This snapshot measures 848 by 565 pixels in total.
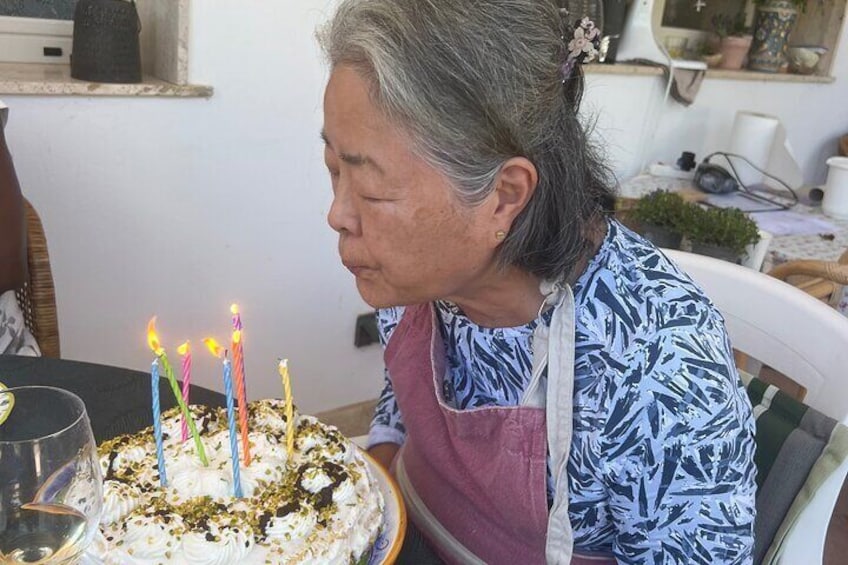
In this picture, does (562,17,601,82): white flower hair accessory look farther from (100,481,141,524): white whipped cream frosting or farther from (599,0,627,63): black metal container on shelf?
(599,0,627,63): black metal container on shelf

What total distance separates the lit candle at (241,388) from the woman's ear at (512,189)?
315 mm

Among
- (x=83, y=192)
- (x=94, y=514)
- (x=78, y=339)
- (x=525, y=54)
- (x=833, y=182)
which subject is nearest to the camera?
(x=94, y=514)

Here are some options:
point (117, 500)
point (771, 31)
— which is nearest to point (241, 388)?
point (117, 500)

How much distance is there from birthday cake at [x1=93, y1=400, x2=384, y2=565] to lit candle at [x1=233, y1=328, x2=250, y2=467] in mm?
13

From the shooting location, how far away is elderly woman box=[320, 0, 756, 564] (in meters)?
0.78

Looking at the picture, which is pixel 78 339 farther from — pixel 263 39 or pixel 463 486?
pixel 463 486

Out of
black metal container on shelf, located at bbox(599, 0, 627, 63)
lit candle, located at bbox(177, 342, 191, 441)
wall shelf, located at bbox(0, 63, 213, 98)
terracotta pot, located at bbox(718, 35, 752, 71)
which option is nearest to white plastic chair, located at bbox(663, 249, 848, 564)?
lit candle, located at bbox(177, 342, 191, 441)

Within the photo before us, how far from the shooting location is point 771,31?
120 inches

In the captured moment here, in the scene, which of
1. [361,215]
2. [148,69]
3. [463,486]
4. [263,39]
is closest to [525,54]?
[361,215]

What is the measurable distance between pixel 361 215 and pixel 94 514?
394 mm

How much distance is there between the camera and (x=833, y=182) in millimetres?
2564

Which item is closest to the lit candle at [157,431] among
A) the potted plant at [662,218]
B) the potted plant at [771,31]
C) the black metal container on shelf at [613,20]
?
the potted plant at [662,218]

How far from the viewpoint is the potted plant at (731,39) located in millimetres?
2955

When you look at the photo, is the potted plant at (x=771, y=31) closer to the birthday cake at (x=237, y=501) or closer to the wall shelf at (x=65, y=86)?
the wall shelf at (x=65, y=86)
